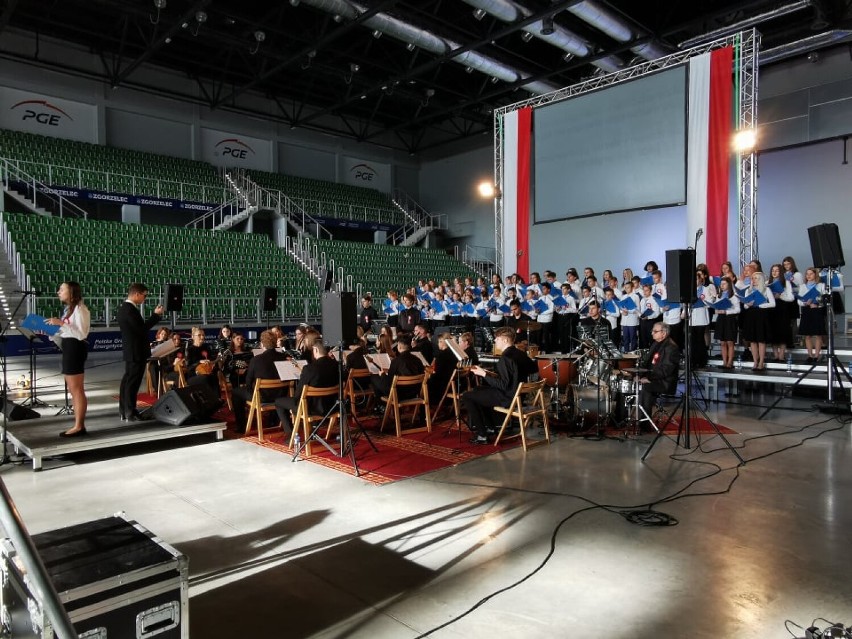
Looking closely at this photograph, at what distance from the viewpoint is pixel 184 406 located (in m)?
6.66

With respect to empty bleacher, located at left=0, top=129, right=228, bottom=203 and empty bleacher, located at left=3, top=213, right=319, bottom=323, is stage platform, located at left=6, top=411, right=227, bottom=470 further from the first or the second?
empty bleacher, located at left=0, top=129, right=228, bottom=203

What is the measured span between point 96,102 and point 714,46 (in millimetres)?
20618

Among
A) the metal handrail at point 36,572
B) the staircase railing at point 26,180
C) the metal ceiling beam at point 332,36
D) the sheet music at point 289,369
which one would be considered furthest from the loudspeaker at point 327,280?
the staircase railing at point 26,180

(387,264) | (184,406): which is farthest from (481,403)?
(387,264)

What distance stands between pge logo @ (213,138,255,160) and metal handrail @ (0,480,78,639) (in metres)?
26.0

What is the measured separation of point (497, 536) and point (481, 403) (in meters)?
2.77

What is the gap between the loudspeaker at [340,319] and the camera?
18.5 feet

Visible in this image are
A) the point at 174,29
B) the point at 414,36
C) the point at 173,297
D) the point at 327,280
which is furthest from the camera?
the point at 174,29

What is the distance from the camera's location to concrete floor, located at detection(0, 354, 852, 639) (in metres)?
2.91

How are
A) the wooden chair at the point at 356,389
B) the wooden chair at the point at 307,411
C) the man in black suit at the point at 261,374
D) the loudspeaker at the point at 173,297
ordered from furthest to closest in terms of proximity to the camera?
the loudspeaker at the point at 173,297 → the wooden chair at the point at 356,389 → the man in black suit at the point at 261,374 → the wooden chair at the point at 307,411

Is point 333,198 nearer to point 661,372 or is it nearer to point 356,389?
point 356,389

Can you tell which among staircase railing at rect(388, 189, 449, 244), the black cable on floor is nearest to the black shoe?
the black cable on floor

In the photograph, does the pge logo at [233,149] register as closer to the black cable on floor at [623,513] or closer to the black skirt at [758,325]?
the black skirt at [758,325]

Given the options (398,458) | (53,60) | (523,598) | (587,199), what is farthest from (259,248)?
(523,598)
